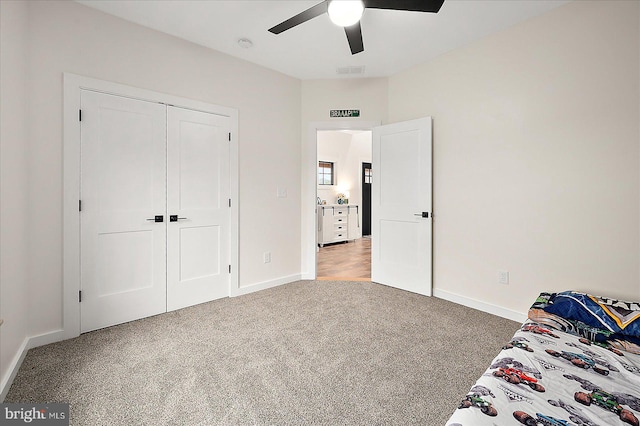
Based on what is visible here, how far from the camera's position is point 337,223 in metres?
6.98

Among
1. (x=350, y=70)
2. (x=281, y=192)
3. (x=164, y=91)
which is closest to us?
(x=164, y=91)

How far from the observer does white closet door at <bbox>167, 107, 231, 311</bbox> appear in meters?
2.90

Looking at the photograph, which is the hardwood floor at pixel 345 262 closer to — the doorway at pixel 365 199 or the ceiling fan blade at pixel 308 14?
the doorway at pixel 365 199

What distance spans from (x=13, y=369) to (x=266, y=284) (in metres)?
2.20

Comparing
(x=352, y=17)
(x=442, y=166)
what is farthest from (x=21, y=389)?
(x=442, y=166)

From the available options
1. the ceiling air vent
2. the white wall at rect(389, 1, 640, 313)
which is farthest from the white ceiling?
the white wall at rect(389, 1, 640, 313)

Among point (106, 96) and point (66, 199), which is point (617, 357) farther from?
point (106, 96)

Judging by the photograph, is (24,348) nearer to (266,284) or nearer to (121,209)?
(121,209)

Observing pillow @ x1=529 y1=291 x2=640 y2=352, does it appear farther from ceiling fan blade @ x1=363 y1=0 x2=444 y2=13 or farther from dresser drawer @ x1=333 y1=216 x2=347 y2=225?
dresser drawer @ x1=333 y1=216 x2=347 y2=225

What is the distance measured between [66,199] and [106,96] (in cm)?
91

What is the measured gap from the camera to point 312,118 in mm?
3926

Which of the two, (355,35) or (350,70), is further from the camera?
(350,70)

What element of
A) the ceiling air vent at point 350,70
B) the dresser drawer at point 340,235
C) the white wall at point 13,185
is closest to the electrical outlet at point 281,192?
the ceiling air vent at point 350,70

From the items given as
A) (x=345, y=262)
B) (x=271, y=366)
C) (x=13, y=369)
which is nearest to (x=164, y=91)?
(x=13, y=369)
